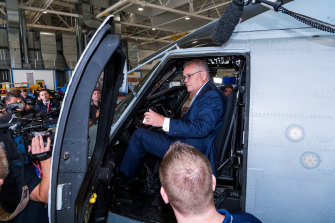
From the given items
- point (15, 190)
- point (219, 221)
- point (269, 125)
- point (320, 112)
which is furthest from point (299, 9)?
point (15, 190)

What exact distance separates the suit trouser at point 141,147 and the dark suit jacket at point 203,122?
9.4 inches

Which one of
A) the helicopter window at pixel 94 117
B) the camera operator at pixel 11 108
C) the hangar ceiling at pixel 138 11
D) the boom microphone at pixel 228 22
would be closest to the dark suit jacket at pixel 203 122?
the boom microphone at pixel 228 22

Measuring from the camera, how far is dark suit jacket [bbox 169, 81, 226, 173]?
216 cm

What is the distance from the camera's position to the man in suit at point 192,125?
2.18 meters

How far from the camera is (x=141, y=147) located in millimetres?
2518

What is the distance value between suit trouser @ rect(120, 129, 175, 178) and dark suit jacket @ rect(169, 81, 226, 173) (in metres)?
0.24

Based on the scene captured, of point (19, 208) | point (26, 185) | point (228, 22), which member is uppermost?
point (228, 22)

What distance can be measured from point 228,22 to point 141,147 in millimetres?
1524

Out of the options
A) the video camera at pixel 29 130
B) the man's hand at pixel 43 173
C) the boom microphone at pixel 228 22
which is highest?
the boom microphone at pixel 228 22

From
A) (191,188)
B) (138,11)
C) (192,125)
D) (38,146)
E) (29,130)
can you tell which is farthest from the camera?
(138,11)

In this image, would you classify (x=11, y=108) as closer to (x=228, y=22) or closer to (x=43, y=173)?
(x=43, y=173)

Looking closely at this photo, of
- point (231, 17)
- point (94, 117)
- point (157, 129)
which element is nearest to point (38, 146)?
point (231, 17)

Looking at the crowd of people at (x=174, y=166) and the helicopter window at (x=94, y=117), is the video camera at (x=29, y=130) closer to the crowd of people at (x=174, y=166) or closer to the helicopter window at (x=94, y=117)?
the crowd of people at (x=174, y=166)

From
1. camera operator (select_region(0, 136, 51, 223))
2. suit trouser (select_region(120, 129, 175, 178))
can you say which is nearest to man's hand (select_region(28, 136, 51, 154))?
camera operator (select_region(0, 136, 51, 223))
